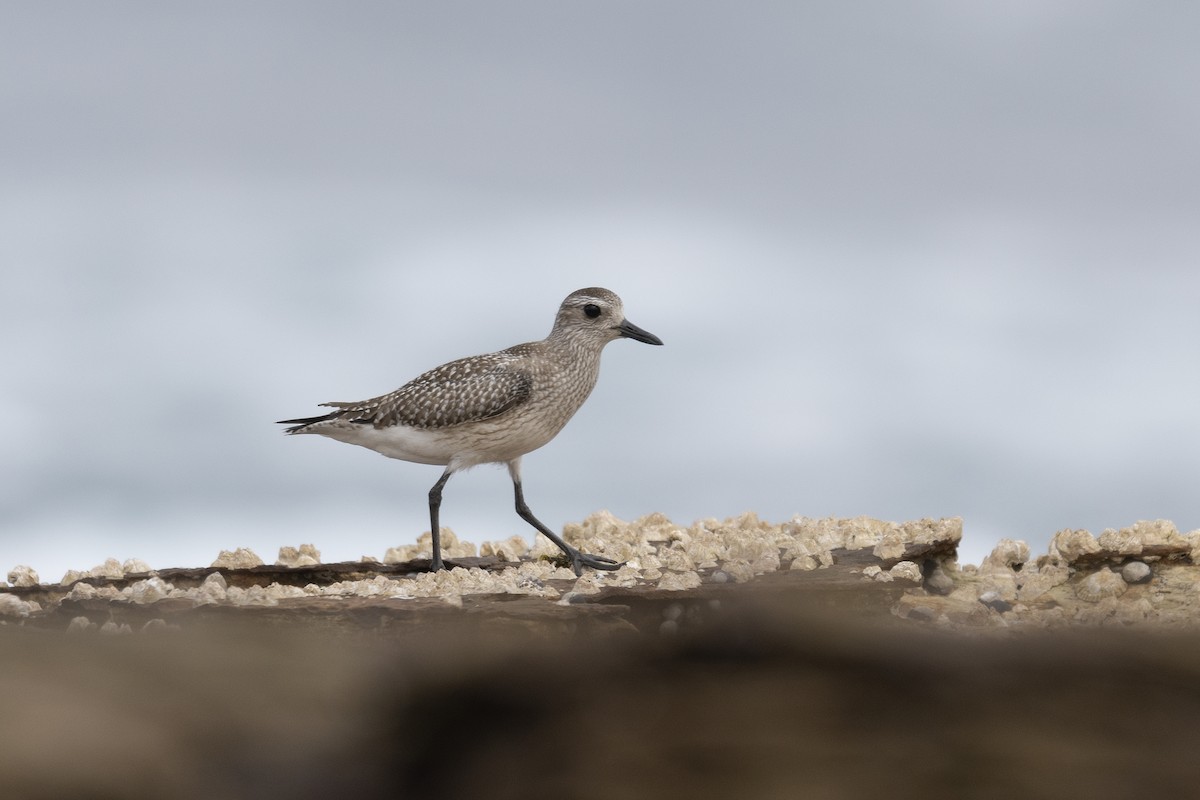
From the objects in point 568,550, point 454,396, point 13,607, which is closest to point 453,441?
point 454,396

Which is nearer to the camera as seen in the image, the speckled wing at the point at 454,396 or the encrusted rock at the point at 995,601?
the encrusted rock at the point at 995,601

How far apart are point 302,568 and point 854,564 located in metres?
3.06

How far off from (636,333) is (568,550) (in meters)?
1.64

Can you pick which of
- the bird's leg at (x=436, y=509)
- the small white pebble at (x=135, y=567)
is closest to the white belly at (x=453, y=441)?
the bird's leg at (x=436, y=509)

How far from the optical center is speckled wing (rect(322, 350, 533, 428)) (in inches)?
309

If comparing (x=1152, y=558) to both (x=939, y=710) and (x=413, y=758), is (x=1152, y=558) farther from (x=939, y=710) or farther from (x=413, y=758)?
(x=413, y=758)

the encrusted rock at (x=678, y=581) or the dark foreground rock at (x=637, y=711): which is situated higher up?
the encrusted rock at (x=678, y=581)

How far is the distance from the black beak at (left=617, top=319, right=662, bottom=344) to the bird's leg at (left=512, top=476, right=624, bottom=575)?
1.20 metres

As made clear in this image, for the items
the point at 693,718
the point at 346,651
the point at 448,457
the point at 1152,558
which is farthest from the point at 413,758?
the point at 448,457

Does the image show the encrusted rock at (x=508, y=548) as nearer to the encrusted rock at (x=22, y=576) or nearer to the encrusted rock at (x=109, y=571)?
A: the encrusted rock at (x=109, y=571)

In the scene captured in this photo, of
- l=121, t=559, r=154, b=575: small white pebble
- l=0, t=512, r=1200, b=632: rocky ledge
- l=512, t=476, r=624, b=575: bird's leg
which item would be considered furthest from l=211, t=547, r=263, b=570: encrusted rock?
l=512, t=476, r=624, b=575: bird's leg

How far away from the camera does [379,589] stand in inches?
242

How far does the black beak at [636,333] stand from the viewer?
326 inches

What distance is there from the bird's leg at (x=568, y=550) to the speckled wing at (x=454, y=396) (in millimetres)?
700
